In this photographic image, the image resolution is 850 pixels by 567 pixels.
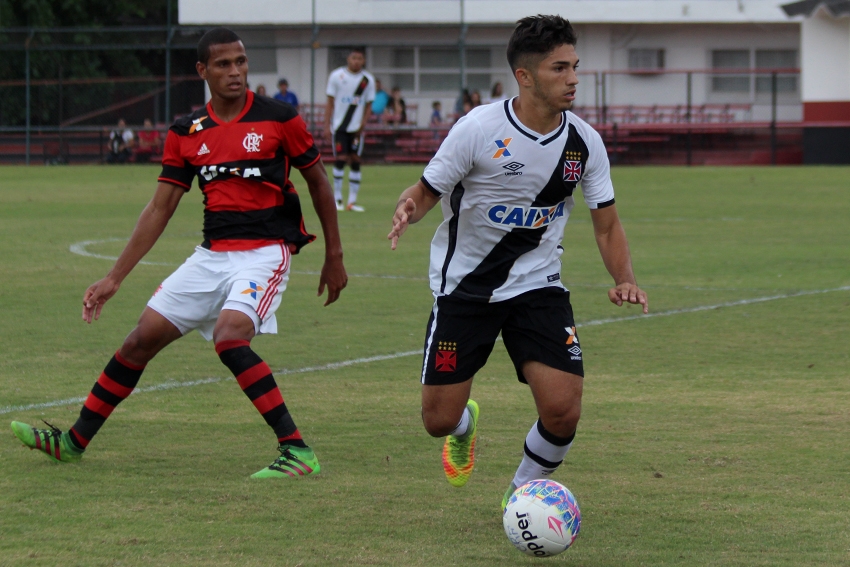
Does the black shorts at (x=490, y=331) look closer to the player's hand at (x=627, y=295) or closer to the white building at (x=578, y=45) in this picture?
the player's hand at (x=627, y=295)

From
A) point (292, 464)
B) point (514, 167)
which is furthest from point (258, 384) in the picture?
point (514, 167)

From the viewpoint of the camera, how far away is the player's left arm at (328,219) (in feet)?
18.5

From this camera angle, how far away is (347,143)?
1941cm

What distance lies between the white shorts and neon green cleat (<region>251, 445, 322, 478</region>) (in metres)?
0.54

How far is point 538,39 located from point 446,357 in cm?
125

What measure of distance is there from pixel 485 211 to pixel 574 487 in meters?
1.18

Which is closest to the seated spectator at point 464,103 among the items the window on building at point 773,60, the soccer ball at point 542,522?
the window on building at point 773,60

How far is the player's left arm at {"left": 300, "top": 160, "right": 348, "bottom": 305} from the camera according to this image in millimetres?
→ 5652

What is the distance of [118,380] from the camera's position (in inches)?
217

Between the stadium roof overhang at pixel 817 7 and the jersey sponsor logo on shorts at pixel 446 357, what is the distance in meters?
31.2

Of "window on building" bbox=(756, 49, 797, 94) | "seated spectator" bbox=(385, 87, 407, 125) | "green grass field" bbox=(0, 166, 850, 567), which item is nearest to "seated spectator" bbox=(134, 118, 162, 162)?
"seated spectator" bbox=(385, 87, 407, 125)

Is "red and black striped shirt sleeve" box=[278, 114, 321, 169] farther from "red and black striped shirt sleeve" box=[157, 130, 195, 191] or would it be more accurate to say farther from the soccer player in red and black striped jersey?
"red and black striped shirt sleeve" box=[157, 130, 195, 191]

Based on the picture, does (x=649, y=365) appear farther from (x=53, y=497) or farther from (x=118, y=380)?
(x=53, y=497)

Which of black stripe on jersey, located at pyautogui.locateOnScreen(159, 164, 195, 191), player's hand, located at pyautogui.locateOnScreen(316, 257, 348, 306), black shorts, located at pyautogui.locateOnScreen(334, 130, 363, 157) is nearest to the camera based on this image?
black stripe on jersey, located at pyautogui.locateOnScreen(159, 164, 195, 191)
